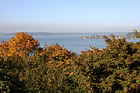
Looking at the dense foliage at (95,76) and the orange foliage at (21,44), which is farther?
the orange foliage at (21,44)

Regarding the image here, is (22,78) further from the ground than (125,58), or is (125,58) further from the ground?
(125,58)

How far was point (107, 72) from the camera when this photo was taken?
24.3 feet

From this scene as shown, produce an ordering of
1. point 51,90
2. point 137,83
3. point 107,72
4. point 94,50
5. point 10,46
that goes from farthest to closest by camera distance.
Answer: point 10,46, point 94,50, point 107,72, point 51,90, point 137,83

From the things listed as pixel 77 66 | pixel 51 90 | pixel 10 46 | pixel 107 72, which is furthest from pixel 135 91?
pixel 10 46

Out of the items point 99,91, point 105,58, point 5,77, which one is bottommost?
point 99,91

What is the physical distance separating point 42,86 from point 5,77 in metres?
1.29

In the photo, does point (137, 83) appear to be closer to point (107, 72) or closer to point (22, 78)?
Result: point (107, 72)

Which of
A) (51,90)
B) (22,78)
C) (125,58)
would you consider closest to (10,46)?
(22,78)

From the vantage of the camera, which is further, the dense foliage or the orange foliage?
the orange foliage

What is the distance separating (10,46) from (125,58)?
8307 millimetres

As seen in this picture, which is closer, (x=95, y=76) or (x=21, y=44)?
(x=95, y=76)

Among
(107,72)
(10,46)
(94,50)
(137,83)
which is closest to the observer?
(137,83)

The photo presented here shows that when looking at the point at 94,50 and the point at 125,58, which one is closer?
the point at 125,58

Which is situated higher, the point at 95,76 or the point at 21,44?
the point at 21,44
